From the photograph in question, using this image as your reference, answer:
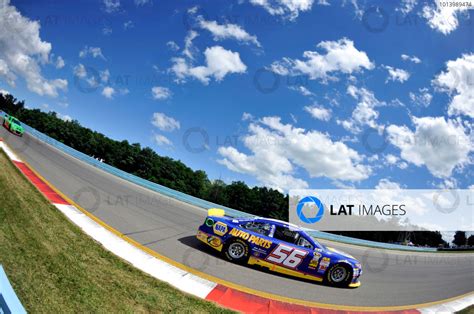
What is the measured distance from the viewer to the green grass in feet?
12.4

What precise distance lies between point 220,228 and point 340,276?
341cm

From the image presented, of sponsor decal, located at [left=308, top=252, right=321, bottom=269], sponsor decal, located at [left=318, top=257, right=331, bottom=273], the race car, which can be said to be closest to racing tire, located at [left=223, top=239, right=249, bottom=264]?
the race car

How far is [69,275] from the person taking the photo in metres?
4.39

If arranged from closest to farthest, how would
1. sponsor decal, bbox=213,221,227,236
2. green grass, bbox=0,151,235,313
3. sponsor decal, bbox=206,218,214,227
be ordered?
green grass, bbox=0,151,235,313, sponsor decal, bbox=213,221,227,236, sponsor decal, bbox=206,218,214,227

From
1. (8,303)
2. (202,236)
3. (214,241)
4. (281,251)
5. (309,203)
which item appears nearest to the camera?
(8,303)

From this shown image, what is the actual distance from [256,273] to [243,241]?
0.83 m

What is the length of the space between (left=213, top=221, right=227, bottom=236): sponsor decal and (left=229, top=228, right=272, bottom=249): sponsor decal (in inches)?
8.2

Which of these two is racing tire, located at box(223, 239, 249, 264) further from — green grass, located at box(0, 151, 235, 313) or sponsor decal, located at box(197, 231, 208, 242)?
green grass, located at box(0, 151, 235, 313)

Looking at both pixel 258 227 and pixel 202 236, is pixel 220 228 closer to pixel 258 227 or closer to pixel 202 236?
pixel 202 236

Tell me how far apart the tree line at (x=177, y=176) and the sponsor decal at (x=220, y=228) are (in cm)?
5104

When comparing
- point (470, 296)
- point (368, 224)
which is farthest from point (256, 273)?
point (368, 224)

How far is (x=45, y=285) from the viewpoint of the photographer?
12.9ft

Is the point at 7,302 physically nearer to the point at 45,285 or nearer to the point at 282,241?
the point at 45,285

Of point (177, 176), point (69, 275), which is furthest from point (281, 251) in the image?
point (177, 176)
